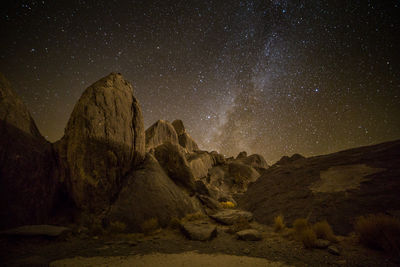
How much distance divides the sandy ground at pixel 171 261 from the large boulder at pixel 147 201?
2.73 metres

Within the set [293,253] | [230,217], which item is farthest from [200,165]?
[293,253]

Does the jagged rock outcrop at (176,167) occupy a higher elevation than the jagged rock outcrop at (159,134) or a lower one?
lower

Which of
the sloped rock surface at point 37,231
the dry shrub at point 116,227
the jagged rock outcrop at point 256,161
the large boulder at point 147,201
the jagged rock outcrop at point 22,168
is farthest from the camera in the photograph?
the jagged rock outcrop at point 256,161

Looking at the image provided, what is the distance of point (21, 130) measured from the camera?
Answer: 723 cm

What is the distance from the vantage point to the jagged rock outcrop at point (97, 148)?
7453 millimetres

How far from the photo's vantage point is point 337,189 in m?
6.53

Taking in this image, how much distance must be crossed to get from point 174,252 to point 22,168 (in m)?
7.36

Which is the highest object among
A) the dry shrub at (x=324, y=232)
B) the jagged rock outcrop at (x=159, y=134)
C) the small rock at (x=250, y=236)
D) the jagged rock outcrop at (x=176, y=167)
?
the jagged rock outcrop at (x=159, y=134)

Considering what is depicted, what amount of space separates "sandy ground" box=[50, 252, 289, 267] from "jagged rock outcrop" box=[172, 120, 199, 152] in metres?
36.1

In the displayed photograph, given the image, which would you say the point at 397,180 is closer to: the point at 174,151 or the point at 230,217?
the point at 230,217

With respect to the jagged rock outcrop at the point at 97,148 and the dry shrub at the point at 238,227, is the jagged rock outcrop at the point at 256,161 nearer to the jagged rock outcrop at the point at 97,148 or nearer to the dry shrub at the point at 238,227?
the dry shrub at the point at 238,227

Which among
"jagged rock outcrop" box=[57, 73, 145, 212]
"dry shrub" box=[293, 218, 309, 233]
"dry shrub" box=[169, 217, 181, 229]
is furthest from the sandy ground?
"jagged rock outcrop" box=[57, 73, 145, 212]

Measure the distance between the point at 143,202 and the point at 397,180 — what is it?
10203 millimetres

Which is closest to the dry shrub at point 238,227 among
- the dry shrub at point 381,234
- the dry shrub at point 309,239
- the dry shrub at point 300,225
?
the dry shrub at point 300,225
